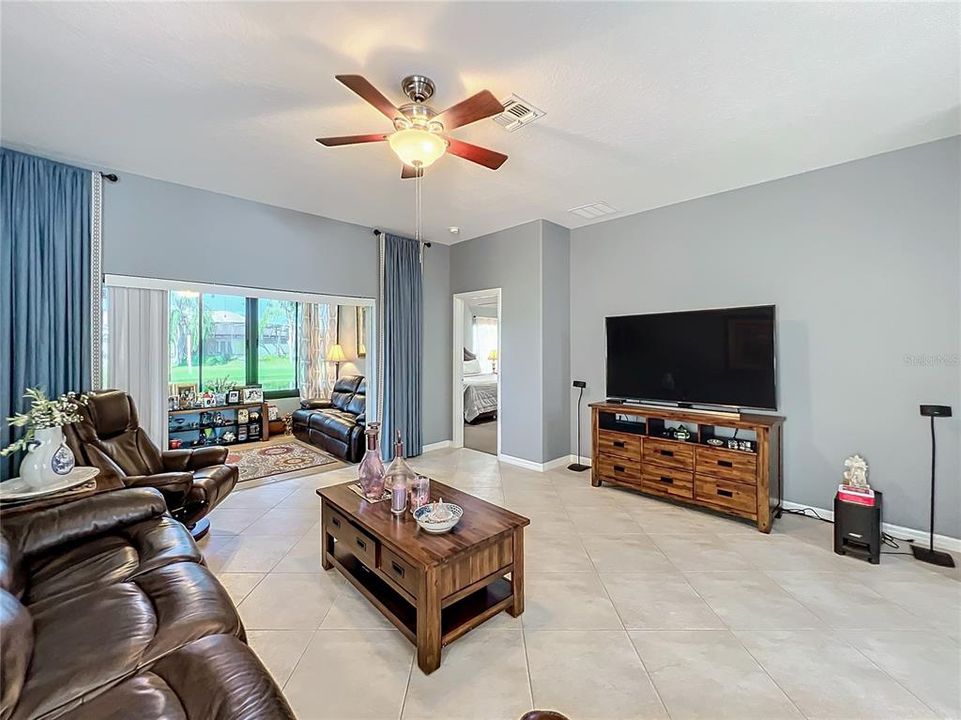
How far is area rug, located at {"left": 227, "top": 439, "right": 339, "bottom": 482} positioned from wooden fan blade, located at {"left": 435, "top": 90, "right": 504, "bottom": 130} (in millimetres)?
3965

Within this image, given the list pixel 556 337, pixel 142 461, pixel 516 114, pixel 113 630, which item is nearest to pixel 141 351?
pixel 142 461

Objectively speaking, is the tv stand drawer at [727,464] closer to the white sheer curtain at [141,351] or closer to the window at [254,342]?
the white sheer curtain at [141,351]

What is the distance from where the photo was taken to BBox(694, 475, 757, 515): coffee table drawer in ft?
10.2

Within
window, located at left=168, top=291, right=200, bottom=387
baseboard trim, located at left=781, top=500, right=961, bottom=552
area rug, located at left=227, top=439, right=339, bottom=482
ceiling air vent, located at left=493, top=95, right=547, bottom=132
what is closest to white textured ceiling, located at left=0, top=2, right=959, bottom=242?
ceiling air vent, located at left=493, top=95, right=547, bottom=132

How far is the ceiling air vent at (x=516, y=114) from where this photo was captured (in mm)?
2327

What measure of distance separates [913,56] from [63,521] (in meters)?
4.48

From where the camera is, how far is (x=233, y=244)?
3895 mm

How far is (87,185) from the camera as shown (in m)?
3.18

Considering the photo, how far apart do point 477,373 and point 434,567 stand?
763 cm

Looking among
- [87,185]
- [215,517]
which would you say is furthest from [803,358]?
[87,185]

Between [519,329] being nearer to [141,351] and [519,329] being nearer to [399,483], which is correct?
[399,483]

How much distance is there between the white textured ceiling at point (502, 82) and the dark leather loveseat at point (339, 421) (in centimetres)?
283

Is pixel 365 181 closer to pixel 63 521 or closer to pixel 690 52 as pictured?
pixel 690 52

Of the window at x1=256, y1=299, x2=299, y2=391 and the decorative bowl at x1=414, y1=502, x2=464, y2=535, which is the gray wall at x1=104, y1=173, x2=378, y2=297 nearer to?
the window at x1=256, y1=299, x2=299, y2=391
